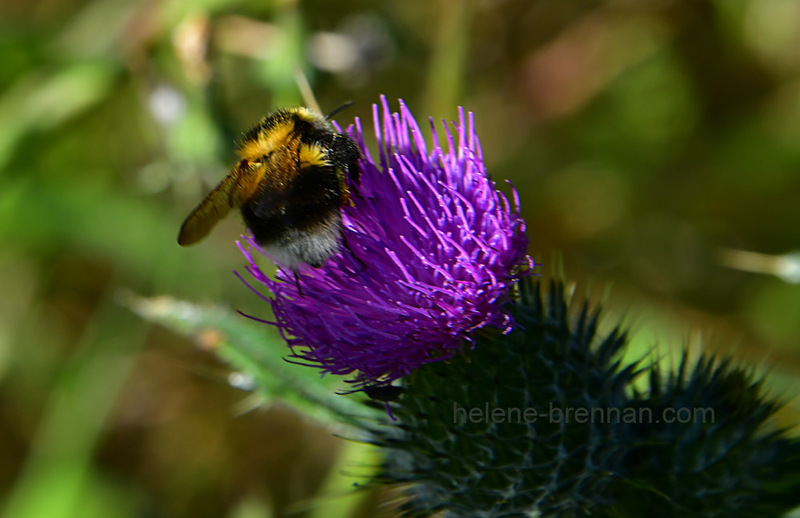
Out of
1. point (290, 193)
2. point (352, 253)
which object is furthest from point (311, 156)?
point (352, 253)

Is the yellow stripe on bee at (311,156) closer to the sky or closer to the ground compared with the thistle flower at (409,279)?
closer to the sky

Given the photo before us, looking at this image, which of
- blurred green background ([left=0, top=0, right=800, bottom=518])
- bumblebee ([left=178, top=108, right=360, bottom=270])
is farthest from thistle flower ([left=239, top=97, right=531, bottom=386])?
blurred green background ([left=0, top=0, right=800, bottom=518])

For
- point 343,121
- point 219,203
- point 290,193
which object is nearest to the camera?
point 290,193

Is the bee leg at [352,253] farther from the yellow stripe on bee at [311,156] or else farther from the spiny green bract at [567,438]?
the spiny green bract at [567,438]

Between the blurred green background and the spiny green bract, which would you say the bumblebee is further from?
the blurred green background

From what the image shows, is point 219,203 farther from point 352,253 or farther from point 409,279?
point 409,279

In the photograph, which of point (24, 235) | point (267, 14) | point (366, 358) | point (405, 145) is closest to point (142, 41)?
point (267, 14)

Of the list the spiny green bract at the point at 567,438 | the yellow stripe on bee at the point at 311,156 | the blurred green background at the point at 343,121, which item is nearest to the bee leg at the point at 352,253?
the yellow stripe on bee at the point at 311,156
